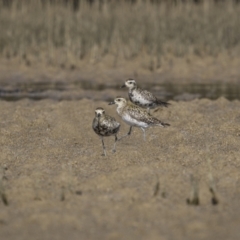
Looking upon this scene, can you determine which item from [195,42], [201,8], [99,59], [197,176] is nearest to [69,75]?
[99,59]

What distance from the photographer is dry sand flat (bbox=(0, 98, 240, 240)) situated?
7891 mm

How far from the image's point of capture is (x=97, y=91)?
2102cm

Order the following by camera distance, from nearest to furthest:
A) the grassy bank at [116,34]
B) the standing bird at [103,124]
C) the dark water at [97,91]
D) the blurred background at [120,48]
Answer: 1. the standing bird at [103,124]
2. the dark water at [97,91]
3. the blurred background at [120,48]
4. the grassy bank at [116,34]

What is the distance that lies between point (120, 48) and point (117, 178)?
55.6 ft

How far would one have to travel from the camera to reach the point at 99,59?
26109mm

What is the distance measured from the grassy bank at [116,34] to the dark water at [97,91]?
2845 millimetres

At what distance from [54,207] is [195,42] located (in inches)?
749

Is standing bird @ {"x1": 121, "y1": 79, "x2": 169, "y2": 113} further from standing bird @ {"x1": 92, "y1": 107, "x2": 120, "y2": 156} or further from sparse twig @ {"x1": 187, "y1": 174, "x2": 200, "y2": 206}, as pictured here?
sparse twig @ {"x1": 187, "y1": 174, "x2": 200, "y2": 206}

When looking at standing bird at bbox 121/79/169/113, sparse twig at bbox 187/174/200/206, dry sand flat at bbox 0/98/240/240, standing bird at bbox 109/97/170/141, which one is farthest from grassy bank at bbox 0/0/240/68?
sparse twig at bbox 187/174/200/206

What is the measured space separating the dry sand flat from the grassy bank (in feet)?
34.8

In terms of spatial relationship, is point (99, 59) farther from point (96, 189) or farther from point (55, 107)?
point (96, 189)

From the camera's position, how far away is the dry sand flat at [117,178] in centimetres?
789

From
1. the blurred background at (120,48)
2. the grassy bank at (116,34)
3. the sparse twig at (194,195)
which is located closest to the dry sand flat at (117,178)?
the sparse twig at (194,195)

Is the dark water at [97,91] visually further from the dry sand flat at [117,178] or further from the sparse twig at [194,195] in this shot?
the sparse twig at [194,195]
